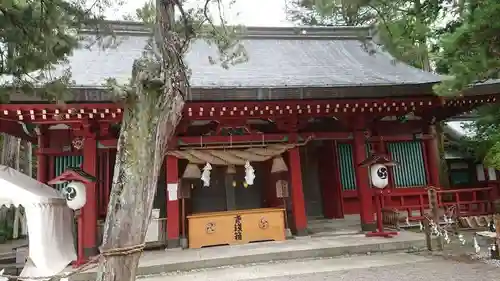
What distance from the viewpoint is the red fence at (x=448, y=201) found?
893 centimetres

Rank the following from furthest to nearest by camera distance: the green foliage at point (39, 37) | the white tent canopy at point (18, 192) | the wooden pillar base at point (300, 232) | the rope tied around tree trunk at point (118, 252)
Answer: the wooden pillar base at point (300, 232)
the white tent canopy at point (18, 192)
the green foliage at point (39, 37)
the rope tied around tree trunk at point (118, 252)

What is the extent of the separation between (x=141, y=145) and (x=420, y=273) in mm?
4721

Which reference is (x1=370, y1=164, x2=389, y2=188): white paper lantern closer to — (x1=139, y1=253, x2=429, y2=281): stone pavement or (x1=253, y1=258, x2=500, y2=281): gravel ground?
(x1=139, y1=253, x2=429, y2=281): stone pavement

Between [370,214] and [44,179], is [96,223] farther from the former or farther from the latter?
[370,214]

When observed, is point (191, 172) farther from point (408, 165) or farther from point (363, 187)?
point (408, 165)

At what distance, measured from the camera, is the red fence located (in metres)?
8.93

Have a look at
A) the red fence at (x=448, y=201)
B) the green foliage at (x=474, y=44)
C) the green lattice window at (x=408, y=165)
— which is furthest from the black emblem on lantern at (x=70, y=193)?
the green lattice window at (x=408, y=165)

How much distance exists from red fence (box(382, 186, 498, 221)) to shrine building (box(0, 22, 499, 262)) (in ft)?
0.93

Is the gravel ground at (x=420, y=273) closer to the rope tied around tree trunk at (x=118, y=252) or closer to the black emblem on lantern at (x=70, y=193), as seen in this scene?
the rope tied around tree trunk at (x=118, y=252)

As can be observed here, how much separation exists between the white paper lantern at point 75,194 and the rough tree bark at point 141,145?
495 cm

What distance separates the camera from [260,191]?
10.4 metres

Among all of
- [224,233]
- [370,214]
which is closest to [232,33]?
[224,233]

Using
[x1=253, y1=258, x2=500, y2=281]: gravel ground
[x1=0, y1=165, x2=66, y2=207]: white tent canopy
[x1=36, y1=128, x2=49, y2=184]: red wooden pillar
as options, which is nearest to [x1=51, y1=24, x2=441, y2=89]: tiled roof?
[x1=36, y1=128, x2=49, y2=184]: red wooden pillar

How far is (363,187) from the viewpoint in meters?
8.85
